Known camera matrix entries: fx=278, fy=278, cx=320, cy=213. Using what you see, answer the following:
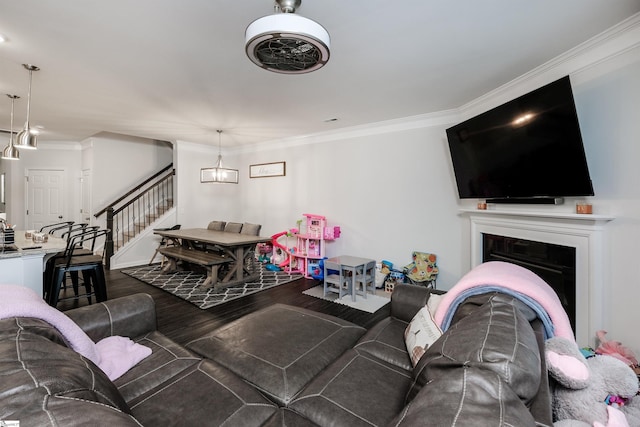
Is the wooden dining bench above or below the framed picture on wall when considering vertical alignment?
below

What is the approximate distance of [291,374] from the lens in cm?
140

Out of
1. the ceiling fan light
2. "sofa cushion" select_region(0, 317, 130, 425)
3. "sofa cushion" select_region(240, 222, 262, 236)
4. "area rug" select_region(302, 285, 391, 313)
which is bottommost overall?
"area rug" select_region(302, 285, 391, 313)

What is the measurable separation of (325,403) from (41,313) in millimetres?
→ 1192

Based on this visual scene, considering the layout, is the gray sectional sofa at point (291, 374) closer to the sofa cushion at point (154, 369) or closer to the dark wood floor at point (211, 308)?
the sofa cushion at point (154, 369)

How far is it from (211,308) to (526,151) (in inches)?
147

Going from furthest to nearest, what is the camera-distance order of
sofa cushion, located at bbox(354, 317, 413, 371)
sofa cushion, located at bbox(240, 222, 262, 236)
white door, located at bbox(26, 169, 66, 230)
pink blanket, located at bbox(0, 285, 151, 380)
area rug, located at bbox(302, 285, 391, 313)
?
white door, located at bbox(26, 169, 66, 230) < sofa cushion, located at bbox(240, 222, 262, 236) < area rug, located at bbox(302, 285, 391, 313) < sofa cushion, located at bbox(354, 317, 413, 371) < pink blanket, located at bbox(0, 285, 151, 380)

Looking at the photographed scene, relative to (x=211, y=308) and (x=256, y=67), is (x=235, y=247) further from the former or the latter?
(x=256, y=67)

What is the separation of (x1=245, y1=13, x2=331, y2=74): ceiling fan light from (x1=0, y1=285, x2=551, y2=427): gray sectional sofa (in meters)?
1.51

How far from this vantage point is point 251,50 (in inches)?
60.8

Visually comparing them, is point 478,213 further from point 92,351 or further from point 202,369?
point 92,351

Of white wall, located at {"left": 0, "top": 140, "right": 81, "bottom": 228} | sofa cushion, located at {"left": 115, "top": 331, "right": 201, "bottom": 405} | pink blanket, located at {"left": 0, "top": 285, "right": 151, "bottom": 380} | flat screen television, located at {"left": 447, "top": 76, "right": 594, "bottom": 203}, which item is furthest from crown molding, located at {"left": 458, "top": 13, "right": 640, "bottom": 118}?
white wall, located at {"left": 0, "top": 140, "right": 81, "bottom": 228}

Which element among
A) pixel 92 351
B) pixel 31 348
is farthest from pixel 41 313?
pixel 31 348

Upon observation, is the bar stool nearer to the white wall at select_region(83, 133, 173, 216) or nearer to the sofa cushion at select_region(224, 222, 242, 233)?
the sofa cushion at select_region(224, 222, 242, 233)

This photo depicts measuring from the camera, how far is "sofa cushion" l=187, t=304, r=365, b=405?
1.38 metres
